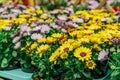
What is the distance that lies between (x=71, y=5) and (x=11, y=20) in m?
1.75

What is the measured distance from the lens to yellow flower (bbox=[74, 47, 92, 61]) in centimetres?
312

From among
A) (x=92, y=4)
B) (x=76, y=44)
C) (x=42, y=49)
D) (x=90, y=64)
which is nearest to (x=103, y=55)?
(x=90, y=64)

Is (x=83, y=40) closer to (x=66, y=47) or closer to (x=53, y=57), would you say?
(x=66, y=47)

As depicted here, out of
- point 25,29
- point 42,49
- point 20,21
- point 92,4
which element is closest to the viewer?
point 42,49

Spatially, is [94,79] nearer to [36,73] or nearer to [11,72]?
[36,73]

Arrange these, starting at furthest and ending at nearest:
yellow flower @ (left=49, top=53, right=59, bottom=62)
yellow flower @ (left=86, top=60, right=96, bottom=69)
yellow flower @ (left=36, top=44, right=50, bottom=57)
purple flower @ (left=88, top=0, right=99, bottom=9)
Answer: purple flower @ (left=88, top=0, right=99, bottom=9)
yellow flower @ (left=36, top=44, right=50, bottom=57)
yellow flower @ (left=49, top=53, right=59, bottom=62)
yellow flower @ (left=86, top=60, right=96, bottom=69)

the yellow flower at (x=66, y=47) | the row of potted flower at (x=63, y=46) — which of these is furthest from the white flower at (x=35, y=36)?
the yellow flower at (x=66, y=47)

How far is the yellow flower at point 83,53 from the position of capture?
3125mm

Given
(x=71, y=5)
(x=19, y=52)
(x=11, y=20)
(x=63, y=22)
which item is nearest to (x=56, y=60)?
(x=19, y=52)

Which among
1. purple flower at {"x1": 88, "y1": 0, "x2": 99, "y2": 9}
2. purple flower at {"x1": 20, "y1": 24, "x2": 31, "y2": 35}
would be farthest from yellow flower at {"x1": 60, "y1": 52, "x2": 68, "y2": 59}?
purple flower at {"x1": 88, "y1": 0, "x2": 99, "y2": 9}

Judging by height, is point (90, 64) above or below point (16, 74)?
above

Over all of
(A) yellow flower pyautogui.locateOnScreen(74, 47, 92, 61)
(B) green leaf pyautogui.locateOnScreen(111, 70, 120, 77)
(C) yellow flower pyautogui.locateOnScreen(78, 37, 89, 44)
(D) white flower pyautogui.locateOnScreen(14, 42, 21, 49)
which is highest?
(C) yellow flower pyautogui.locateOnScreen(78, 37, 89, 44)

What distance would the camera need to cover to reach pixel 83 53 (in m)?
3.18

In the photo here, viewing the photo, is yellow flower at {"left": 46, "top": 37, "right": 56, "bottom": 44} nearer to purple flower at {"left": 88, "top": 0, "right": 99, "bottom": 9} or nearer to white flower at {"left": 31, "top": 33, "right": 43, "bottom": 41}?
white flower at {"left": 31, "top": 33, "right": 43, "bottom": 41}
